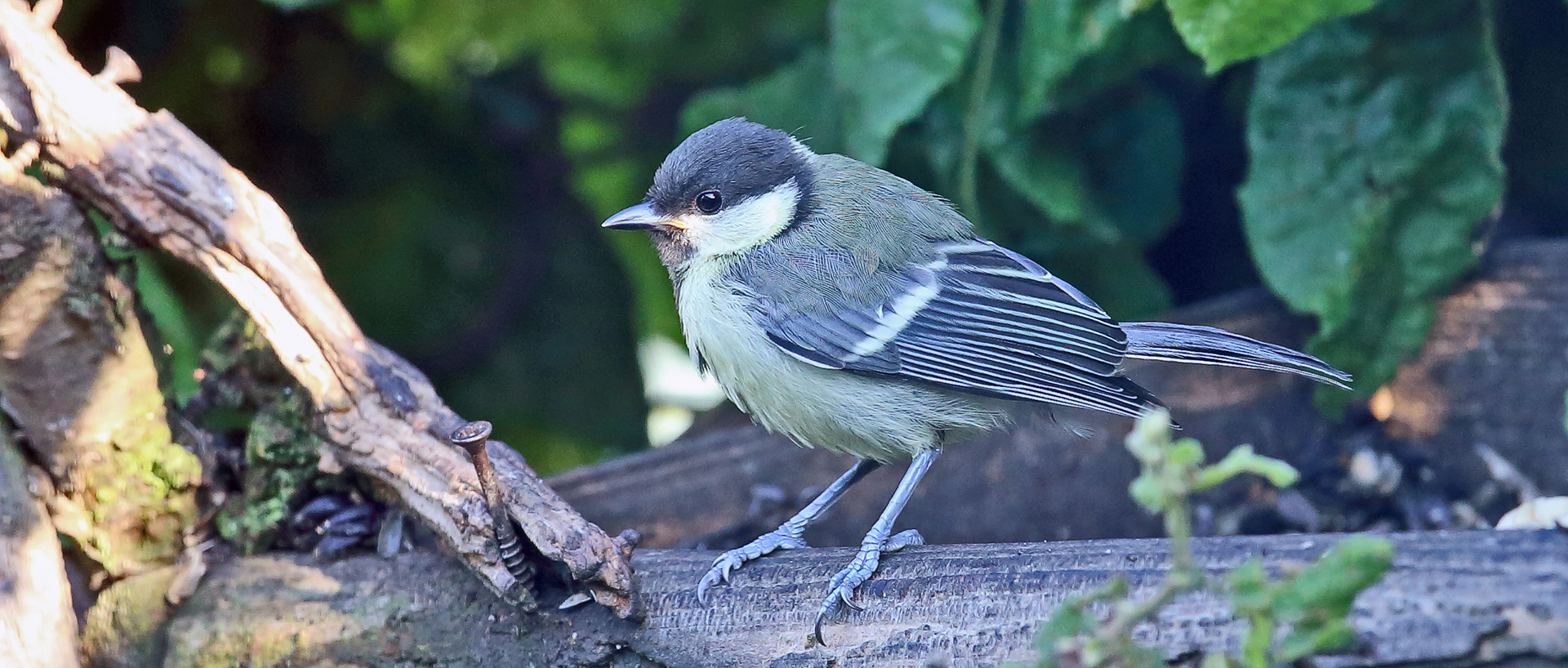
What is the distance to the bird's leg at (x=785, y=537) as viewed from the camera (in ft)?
4.96

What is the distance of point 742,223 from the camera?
75.2 inches

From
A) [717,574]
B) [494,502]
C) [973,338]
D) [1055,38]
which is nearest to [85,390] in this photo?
[494,502]

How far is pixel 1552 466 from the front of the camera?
6.37ft

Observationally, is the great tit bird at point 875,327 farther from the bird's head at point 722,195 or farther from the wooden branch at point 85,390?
the wooden branch at point 85,390

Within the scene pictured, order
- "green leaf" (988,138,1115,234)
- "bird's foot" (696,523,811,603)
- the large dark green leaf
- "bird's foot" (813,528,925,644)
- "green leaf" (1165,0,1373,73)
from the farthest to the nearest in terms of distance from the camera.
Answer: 1. the large dark green leaf
2. "green leaf" (988,138,1115,234)
3. "green leaf" (1165,0,1373,73)
4. "bird's foot" (696,523,811,603)
5. "bird's foot" (813,528,925,644)

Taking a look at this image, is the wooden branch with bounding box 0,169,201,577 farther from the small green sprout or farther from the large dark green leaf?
the large dark green leaf

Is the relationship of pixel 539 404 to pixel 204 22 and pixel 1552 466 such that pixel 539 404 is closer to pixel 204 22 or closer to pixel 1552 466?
pixel 204 22

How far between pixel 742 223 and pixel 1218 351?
772mm

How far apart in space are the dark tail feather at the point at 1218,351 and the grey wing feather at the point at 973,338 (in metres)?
0.05

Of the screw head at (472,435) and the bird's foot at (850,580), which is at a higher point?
the bird's foot at (850,580)

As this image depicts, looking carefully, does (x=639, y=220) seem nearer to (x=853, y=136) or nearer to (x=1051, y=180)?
(x=853, y=136)

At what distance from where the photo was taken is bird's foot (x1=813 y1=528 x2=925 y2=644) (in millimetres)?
1382

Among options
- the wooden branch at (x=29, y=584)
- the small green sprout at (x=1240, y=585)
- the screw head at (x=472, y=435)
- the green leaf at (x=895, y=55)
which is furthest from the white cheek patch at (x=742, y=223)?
the small green sprout at (x=1240, y=585)

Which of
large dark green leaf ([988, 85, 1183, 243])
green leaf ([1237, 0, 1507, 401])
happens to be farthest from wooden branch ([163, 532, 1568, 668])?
large dark green leaf ([988, 85, 1183, 243])
